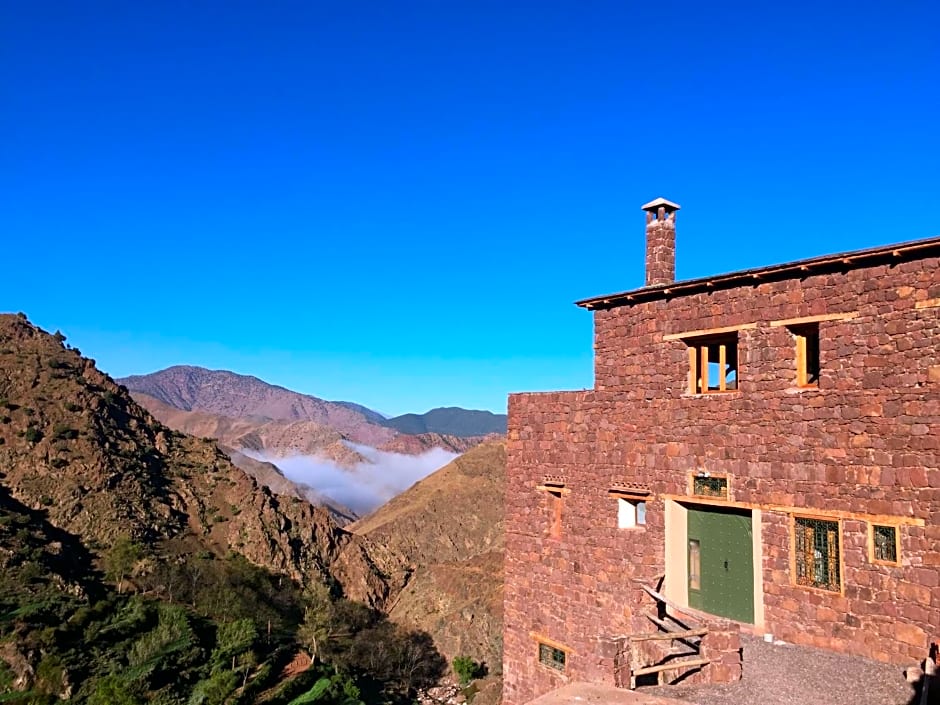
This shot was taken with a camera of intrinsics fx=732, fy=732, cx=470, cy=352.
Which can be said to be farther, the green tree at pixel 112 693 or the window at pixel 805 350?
the green tree at pixel 112 693

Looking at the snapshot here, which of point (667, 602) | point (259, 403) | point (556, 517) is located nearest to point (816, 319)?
point (667, 602)

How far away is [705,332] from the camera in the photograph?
11055mm

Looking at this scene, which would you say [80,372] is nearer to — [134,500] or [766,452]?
[134,500]

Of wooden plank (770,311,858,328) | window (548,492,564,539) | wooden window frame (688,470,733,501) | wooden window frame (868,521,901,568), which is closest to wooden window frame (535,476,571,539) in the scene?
window (548,492,564,539)

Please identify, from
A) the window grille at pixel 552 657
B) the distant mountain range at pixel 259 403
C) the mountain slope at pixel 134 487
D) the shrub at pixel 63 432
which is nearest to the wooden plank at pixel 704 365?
the window grille at pixel 552 657

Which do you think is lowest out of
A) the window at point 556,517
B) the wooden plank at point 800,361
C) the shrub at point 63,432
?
the window at point 556,517

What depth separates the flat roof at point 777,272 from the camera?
8914 millimetres

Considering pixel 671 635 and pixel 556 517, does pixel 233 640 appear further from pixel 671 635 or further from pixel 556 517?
pixel 671 635

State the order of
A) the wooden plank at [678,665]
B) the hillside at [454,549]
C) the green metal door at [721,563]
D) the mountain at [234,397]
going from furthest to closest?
the mountain at [234,397] < the hillside at [454,549] < the green metal door at [721,563] < the wooden plank at [678,665]

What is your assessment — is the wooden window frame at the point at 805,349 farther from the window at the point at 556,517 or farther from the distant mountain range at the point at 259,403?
the distant mountain range at the point at 259,403

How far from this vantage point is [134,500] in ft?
107

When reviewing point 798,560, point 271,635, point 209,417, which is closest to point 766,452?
point 798,560

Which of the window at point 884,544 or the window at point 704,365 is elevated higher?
the window at point 704,365

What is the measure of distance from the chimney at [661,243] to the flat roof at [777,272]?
76cm
